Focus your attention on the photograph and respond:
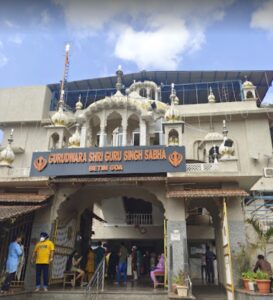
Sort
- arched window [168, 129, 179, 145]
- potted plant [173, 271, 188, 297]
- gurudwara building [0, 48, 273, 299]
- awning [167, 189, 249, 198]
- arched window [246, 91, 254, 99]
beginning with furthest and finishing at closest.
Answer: arched window [246, 91, 254, 99], arched window [168, 129, 179, 145], gurudwara building [0, 48, 273, 299], awning [167, 189, 249, 198], potted plant [173, 271, 188, 297]

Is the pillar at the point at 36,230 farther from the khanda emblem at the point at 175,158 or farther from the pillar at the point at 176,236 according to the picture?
the khanda emblem at the point at 175,158

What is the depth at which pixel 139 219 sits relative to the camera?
18.8m

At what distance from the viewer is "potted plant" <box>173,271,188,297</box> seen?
866 cm

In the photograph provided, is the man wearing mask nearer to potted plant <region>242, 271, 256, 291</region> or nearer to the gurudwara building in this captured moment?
the gurudwara building

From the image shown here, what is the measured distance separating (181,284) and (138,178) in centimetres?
Answer: 376

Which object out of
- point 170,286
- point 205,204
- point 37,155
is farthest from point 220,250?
point 37,155

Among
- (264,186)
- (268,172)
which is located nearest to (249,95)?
(268,172)

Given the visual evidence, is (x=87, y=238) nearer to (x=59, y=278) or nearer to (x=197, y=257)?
(x=59, y=278)

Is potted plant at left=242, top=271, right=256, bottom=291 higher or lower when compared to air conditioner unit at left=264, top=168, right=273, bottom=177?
lower

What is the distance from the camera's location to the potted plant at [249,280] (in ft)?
27.9

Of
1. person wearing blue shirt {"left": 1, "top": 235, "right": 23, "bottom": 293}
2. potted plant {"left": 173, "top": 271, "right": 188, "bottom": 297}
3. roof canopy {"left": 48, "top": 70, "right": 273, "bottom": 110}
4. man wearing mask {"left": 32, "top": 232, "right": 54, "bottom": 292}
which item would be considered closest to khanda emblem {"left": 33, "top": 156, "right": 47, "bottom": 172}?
man wearing mask {"left": 32, "top": 232, "right": 54, "bottom": 292}

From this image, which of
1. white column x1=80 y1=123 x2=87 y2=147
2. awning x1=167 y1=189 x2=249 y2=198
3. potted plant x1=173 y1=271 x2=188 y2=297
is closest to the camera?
potted plant x1=173 y1=271 x2=188 y2=297

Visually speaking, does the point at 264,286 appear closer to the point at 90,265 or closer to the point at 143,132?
the point at 90,265

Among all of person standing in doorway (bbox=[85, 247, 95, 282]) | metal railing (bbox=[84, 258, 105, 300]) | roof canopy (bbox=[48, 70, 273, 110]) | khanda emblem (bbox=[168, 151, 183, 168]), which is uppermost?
roof canopy (bbox=[48, 70, 273, 110])
